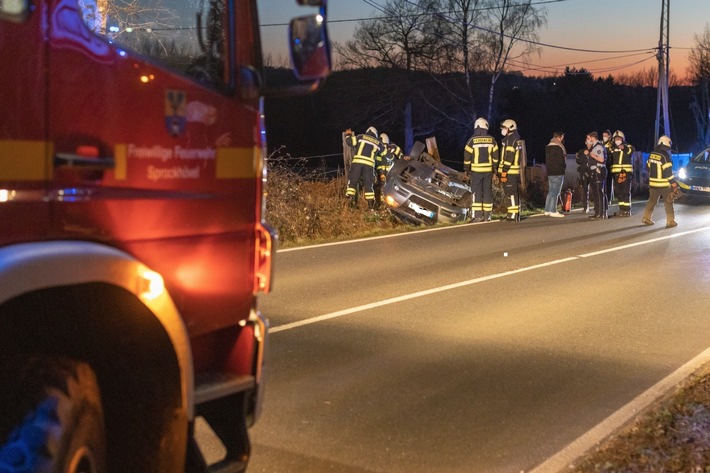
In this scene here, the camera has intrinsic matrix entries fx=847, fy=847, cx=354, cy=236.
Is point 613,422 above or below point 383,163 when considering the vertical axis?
below

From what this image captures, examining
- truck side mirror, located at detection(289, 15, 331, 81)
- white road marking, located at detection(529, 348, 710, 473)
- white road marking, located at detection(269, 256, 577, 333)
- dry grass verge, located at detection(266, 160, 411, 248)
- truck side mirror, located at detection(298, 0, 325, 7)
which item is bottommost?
white road marking, located at detection(529, 348, 710, 473)

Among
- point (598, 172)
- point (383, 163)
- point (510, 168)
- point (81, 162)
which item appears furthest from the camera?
point (598, 172)

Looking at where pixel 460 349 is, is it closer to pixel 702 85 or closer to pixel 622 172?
pixel 622 172

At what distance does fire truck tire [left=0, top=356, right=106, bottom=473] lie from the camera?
2.45m

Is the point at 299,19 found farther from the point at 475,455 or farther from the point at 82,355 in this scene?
the point at 475,455

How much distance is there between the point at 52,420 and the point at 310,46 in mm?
1620

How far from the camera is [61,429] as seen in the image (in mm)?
2551

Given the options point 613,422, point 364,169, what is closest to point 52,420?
point 613,422

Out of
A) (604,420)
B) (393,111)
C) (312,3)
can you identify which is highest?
(393,111)

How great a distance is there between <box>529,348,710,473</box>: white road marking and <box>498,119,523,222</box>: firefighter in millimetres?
10681

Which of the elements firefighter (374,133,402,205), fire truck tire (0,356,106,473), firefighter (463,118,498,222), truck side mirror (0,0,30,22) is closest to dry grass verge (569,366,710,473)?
fire truck tire (0,356,106,473)

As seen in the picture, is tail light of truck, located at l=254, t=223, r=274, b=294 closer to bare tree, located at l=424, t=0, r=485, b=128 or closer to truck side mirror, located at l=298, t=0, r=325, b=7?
truck side mirror, located at l=298, t=0, r=325, b=7

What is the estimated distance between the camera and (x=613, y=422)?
5.16 meters

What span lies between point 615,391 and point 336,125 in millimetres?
42005
